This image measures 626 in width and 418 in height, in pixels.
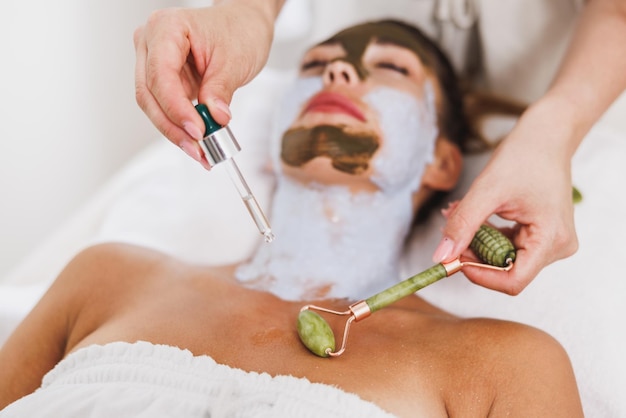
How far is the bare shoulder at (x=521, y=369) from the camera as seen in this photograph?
2.97 feet

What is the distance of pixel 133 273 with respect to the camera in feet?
3.89

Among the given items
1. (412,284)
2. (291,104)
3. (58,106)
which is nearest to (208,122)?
(412,284)

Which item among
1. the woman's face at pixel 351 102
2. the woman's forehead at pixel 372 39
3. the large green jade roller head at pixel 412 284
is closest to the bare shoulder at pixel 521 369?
the large green jade roller head at pixel 412 284

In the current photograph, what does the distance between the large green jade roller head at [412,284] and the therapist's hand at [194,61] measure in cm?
31

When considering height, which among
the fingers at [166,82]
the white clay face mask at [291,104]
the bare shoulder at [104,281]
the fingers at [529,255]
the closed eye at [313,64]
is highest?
the fingers at [166,82]

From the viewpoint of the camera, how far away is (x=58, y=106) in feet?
6.70

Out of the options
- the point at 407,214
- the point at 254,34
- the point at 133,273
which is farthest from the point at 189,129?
the point at 407,214

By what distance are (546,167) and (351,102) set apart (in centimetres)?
40

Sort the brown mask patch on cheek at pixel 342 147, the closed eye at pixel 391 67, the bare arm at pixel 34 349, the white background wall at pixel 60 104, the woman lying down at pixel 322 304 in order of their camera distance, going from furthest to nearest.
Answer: the white background wall at pixel 60 104 → the closed eye at pixel 391 67 → the brown mask patch on cheek at pixel 342 147 → the bare arm at pixel 34 349 → the woman lying down at pixel 322 304

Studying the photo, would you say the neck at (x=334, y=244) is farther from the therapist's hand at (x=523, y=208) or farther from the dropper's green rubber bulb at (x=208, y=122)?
the dropper's green rubber bulb at (x=208, y=122)

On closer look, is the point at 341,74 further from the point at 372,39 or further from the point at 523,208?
the point at 523,208

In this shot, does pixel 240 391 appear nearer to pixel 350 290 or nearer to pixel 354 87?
pixel 350 290

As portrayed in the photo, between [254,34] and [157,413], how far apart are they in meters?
0.56

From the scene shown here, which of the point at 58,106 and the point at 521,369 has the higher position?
the point at 58,106
